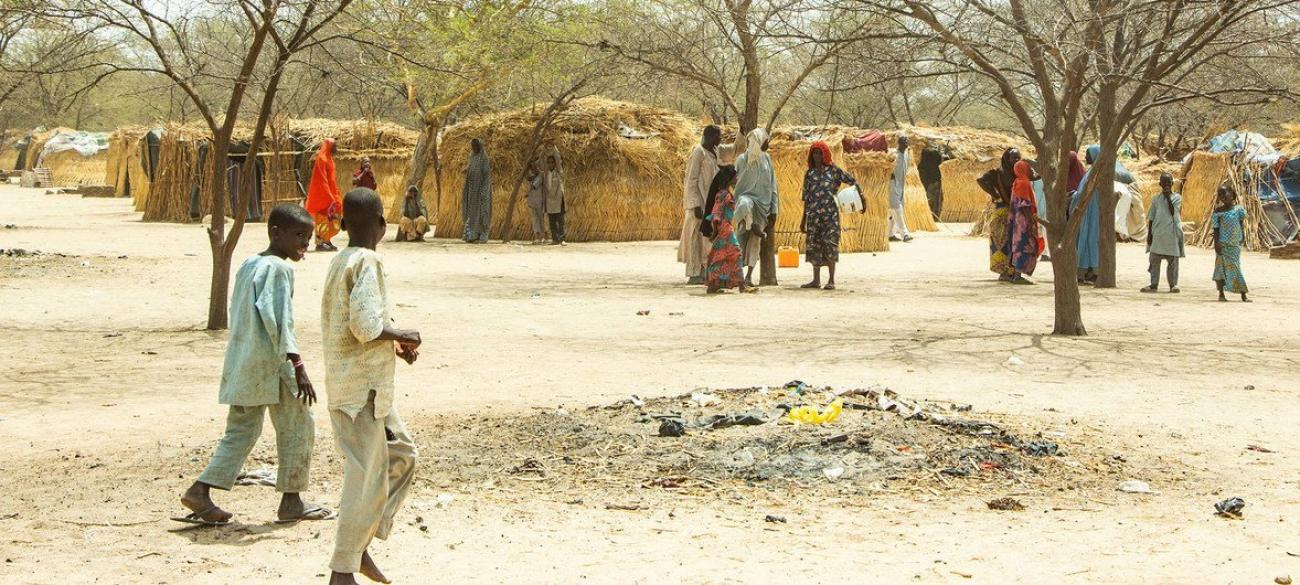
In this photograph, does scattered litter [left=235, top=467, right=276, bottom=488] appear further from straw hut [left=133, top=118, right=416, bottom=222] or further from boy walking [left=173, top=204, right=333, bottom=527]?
straw hut [left=133, top=118, right=416, bottom=222]

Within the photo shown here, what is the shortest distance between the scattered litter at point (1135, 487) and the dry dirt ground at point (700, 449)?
4 centimetres

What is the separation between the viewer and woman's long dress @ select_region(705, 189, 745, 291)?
1301cm

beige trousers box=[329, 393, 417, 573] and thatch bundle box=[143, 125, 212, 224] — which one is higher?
thatch bundle box=[143, 125, 212, 224]

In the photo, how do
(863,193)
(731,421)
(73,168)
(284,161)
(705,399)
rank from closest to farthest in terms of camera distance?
(731,421) < (705,399) < (863,193) < (284,161) < (73,168)

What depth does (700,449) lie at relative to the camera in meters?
5.84

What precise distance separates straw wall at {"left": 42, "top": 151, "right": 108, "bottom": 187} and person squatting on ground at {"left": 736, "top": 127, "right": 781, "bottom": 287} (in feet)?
125

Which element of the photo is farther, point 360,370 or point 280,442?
point 280,442

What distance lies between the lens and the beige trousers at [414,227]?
71.2 ft

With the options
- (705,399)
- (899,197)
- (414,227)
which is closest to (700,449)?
(705,399)

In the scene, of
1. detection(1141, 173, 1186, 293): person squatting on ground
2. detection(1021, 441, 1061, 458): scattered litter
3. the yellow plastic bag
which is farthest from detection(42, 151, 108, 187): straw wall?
detection(1021, 441, 1061, 458): scattered litter

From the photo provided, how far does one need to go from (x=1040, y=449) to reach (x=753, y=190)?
7889 mm

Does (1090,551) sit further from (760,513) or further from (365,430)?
(365,430)

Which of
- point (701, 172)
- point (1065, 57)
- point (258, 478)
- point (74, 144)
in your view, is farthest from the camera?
point (74, 144)

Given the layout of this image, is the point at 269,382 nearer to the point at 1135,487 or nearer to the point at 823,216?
the point at 1135,487
